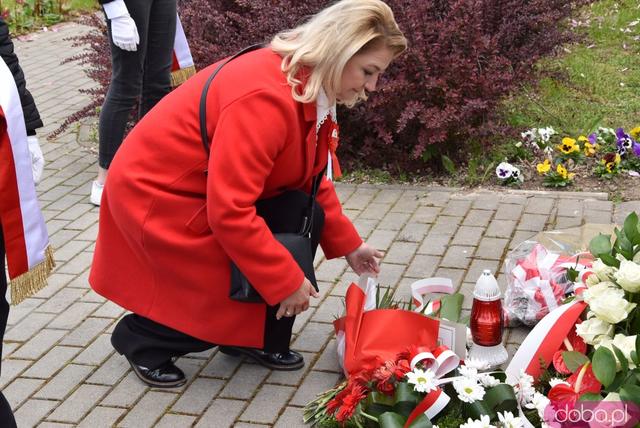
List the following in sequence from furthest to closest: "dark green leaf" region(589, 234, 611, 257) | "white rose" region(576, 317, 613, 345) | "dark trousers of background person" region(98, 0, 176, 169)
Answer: "dark trousers of background person" region(98, 0, 176, 169) → "dark green leaf" region(589, 234, 611, 257) → "white rose" region(576, 317, 613, 345)

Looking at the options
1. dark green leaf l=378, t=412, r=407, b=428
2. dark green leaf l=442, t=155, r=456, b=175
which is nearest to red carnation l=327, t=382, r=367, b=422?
dark green leaf l=378, t=412, r=407, b=428

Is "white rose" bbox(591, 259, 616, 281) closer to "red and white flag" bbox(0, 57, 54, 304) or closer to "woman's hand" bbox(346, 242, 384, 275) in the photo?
"woman's hand" bbox(346, 242, 384, 275)

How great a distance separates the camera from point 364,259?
3520 mm

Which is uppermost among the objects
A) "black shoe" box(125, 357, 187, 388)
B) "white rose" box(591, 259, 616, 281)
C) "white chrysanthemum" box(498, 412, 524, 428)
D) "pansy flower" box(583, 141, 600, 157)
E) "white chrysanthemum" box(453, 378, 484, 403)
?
"white rose" box(591, 259, 616, 281)

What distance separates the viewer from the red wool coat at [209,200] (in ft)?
9.53

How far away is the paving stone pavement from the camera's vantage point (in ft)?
10.7

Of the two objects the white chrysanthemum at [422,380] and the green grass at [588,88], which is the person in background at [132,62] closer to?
the green grass at [588,88]

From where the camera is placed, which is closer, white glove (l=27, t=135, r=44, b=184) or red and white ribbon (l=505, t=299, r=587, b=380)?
white glove (l=27, t=135, r=44, b=184)

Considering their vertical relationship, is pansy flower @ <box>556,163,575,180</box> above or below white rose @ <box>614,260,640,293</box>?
below

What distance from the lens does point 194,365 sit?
3.51 metres

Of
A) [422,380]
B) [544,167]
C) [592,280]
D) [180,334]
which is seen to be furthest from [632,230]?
[544,167]

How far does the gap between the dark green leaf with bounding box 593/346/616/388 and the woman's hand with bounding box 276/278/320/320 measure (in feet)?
2.98

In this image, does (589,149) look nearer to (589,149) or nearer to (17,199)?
(589,149)

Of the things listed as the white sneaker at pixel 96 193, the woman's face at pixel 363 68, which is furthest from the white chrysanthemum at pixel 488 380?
the white sneaker at pixel 96 193
